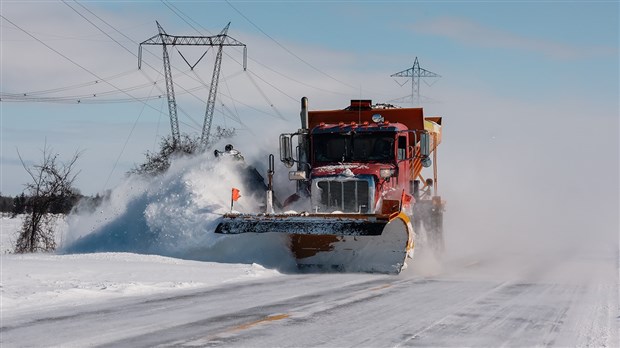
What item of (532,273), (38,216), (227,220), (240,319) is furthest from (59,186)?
(240,319)

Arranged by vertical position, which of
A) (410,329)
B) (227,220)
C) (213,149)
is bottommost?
(410,329)

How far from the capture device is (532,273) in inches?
653

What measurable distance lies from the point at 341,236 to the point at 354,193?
1071 millimetres

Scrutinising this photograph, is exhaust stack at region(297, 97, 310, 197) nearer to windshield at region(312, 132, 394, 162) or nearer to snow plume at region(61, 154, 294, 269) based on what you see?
windshield at region(312, 132, 394, 162)

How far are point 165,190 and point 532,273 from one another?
26.0 feet

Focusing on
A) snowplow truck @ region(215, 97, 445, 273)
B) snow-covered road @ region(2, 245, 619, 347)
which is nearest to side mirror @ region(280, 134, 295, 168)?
snowplow truck @ region(215, 97, 445, 273)

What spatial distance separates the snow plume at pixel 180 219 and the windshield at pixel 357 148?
228 centimetres

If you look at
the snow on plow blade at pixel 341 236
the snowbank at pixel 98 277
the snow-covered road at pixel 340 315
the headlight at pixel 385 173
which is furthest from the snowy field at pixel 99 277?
the headlight at pixel 385 173

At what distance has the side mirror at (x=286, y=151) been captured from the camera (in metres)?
17.9

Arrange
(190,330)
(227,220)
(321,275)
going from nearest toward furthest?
(190,330), (321,275), (227,220)

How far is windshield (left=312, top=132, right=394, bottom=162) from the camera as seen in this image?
1783 cm

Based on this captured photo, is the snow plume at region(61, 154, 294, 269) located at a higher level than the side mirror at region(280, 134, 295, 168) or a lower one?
lower

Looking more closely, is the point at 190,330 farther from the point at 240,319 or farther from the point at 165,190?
the point at 165,190

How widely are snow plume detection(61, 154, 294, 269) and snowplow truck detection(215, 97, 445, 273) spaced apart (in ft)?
2.44
